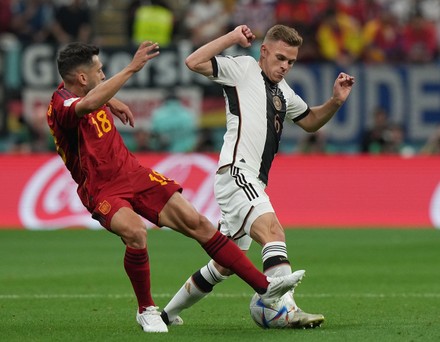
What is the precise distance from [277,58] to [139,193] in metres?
1.49

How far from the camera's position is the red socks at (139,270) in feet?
27.2

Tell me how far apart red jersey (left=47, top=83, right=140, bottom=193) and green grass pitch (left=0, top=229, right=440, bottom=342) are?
1.18 metres

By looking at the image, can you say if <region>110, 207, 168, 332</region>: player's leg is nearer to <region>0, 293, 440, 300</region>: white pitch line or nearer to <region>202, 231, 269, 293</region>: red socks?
<region>202, 231, 269, 293</region>: red socks

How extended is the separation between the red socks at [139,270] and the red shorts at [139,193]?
0.35 metres

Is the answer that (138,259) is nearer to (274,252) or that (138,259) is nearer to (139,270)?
(139,270)

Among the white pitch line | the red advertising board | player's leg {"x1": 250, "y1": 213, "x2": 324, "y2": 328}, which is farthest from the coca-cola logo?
player's leg {"x1": 250, "y1": 213, "x2": 324, "y2": 328}

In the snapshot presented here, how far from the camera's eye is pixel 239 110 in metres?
8.66

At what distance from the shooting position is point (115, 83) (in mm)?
7859

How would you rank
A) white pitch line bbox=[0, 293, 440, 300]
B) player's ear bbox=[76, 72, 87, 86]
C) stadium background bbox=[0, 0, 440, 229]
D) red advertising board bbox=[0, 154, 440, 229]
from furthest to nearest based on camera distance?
stadium background bbox=[0, 0, 440, 229] → red advertising board bbox=[0, 154, 440, 229] → white pitch line bbox=[0, 293, 440, 300] → player's ear bbox=[76, 72, 87, 86]

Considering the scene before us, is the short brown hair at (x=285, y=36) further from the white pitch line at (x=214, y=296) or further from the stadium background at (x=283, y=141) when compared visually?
the stadium background at (x=283, y=141)

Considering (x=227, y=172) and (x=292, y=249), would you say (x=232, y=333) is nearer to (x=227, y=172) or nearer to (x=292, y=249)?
(x=227, y=172)

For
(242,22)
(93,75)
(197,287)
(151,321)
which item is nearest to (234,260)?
(197,287)

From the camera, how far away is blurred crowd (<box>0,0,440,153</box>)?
847 inches

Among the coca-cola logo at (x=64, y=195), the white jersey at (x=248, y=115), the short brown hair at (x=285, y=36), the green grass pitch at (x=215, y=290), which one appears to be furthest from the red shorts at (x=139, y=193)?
the coca-cola logo at (x=64, y=195)
